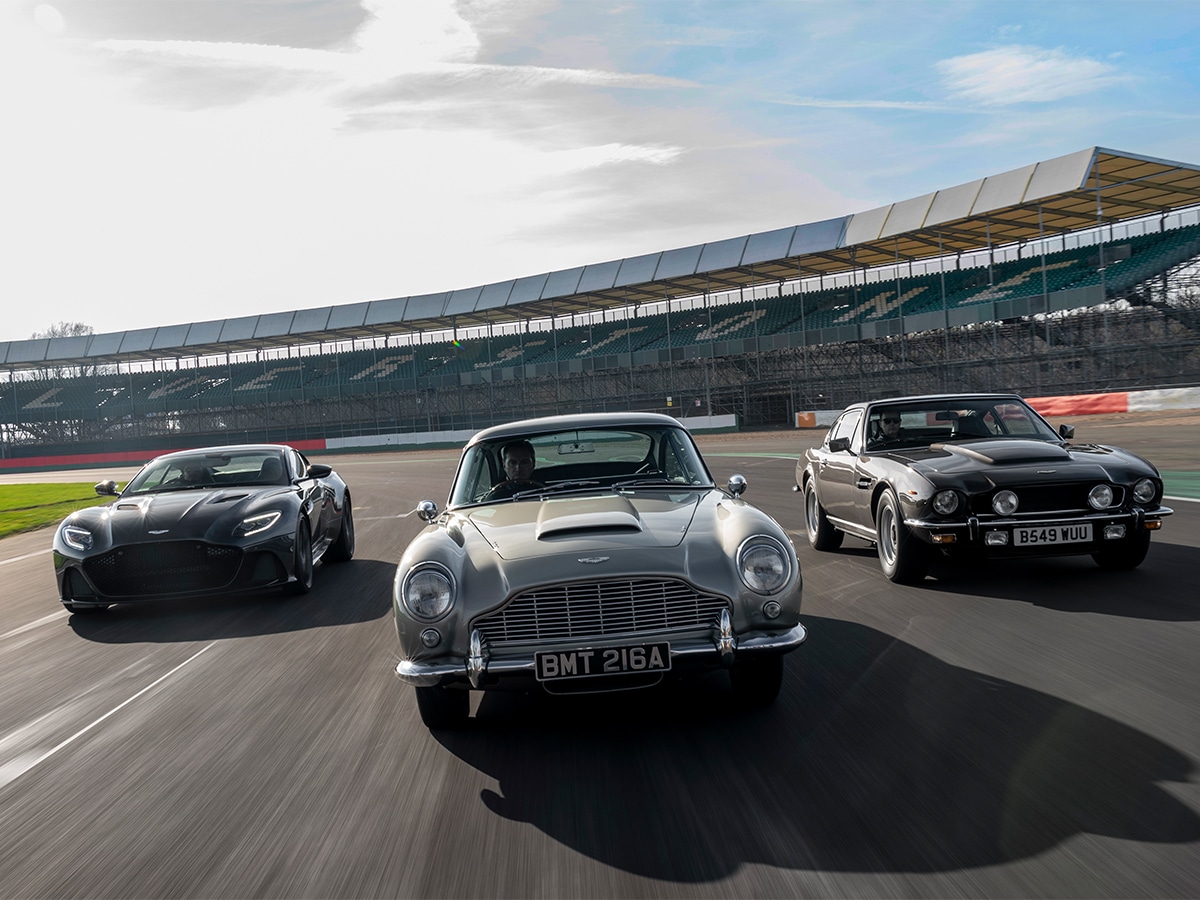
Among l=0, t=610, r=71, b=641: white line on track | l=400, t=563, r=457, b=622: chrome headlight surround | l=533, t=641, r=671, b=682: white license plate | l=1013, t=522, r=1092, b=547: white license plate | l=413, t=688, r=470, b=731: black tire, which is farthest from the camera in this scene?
l=0, t=610, r=71, b=641: white line on track

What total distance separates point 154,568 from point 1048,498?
632cm

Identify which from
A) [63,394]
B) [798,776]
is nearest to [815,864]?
[798,776]

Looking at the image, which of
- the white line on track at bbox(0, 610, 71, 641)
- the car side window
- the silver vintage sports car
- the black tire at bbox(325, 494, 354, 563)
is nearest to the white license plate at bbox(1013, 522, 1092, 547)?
the car side window

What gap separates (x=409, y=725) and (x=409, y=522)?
9805mm

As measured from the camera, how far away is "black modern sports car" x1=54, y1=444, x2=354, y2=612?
7559 millimetres

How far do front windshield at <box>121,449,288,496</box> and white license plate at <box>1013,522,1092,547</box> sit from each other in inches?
238

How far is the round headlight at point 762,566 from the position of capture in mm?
4242

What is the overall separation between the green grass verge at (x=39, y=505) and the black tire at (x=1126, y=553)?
12.7m

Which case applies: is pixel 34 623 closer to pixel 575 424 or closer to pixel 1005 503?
pixel 575 424

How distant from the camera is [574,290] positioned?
46875mm

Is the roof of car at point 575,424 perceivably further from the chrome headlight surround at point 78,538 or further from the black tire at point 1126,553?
the chrome headlight surround at point 78,538

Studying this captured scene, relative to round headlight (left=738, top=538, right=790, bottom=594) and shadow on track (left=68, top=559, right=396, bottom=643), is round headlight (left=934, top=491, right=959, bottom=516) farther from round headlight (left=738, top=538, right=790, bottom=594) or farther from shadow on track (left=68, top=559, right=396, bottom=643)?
shadow on track (left=68, top=559, right=396, bottom=643)

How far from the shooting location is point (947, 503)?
6809 mm

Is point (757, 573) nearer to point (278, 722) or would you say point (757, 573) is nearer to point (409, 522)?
point (278, 722)
